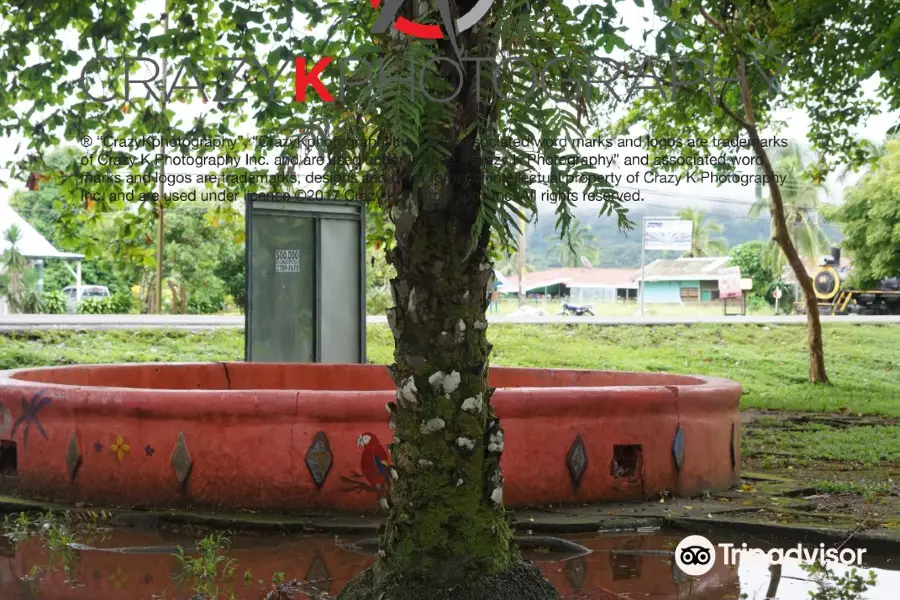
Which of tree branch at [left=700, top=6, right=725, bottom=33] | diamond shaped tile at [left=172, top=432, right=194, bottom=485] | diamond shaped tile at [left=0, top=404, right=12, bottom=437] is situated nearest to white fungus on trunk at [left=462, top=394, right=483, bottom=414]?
diamond shaped tile at [left=172, top=432, right=194, bottom=485]

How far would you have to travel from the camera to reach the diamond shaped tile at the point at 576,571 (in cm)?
469

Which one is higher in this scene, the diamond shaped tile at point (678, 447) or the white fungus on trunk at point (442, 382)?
the white fungus on trunk at point (442, 382)

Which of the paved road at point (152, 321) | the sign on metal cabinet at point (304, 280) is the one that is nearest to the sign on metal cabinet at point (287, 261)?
the sign on metal cabinet at point (304, 280)

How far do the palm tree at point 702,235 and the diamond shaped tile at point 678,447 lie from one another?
193ft

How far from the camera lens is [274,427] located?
20.1 ft

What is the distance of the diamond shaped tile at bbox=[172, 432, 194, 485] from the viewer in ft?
20.4

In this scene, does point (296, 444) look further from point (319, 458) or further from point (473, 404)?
point (473, 404)

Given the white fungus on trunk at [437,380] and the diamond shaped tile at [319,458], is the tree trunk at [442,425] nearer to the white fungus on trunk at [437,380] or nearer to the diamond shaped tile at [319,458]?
the white fungus on trunk at [437,380]

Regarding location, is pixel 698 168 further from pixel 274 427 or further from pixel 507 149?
pixel 507 149

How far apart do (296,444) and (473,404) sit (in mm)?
2707

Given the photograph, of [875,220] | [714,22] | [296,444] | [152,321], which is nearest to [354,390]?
[296,444]

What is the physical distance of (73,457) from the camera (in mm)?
6477

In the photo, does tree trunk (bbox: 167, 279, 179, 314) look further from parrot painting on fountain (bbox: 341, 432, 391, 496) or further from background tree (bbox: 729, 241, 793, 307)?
background tree (bbox: 729, 241, 793, 307)

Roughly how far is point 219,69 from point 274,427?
5.39 meters
